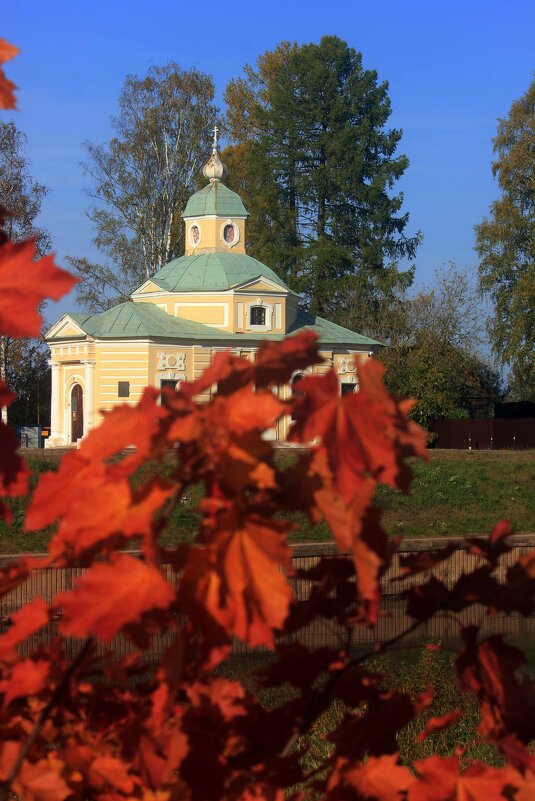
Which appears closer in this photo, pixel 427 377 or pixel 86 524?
pixel 86 524

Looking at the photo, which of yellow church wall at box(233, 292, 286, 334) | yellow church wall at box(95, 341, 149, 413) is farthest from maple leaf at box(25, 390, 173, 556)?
yellow church wall at box(233, 292, 286, 334)

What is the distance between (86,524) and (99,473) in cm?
8

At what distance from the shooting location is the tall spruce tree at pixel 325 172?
44531 millimetres

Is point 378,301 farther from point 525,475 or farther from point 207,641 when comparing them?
point 207,641

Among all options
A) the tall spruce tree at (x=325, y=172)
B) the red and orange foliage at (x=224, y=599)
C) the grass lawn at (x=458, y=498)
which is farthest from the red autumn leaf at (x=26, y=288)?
the tall spruce tree at (x=325, y=172)

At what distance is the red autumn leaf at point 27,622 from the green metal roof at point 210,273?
31.5m

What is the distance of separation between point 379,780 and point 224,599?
590 mm

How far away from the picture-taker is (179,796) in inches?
62.1

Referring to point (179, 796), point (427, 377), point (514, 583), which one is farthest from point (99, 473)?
point (427, 377)

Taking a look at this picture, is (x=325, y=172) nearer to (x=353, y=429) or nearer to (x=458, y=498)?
(x=458, y=498)

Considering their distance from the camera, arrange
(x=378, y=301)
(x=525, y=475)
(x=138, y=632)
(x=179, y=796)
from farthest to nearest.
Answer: (x=378, y=301) < (x=525, y=475) < (x=179, y=796) < (x=138, y=632)

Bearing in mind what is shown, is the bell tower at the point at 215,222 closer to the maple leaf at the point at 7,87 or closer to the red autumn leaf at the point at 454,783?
the red autumn leaf at the point at 454,783

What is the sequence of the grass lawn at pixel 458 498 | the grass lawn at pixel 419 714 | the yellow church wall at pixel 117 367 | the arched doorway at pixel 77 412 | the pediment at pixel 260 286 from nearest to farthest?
the grass lawn at pixel 419 714 < the grass lawn at pixel 458 498 < the yellow church wall at pixel 117 367 < the arched doorway at pixel 77 412 < the pediment at pixel 260 286

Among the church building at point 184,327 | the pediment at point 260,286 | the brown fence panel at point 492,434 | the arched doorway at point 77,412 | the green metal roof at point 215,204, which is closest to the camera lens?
the church building at point 184,327
